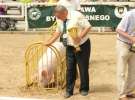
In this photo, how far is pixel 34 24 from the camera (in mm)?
16750

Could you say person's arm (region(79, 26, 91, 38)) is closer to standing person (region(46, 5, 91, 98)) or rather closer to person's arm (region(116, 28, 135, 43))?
standing person (region(46, 5, 91, 98))

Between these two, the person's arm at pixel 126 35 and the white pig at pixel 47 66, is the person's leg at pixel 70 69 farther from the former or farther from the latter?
the person's arm at pixel 126 35

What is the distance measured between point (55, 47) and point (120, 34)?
175cm

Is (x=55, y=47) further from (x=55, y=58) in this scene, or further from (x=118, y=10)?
(x=118, y=10)

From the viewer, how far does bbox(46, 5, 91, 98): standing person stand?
803cm

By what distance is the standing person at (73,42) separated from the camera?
316 inches

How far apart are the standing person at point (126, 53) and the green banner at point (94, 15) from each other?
29.0ft

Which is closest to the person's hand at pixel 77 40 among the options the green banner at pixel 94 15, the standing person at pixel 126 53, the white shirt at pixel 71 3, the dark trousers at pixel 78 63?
the dark trousers at pixel 78 63

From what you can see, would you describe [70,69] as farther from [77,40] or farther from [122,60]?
[122,60]

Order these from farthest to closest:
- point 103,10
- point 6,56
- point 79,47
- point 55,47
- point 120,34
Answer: point 103,10 < point 6,56 < point 55,47 < point 79,47 < point 120,34

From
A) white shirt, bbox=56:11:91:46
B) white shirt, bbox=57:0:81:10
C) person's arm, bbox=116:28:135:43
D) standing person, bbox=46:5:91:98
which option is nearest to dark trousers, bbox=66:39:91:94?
standing person, bbox=46:5:91:98

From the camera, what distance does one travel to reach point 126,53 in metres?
7.51

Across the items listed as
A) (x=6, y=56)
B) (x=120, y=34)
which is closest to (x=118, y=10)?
(x=6, y=56)

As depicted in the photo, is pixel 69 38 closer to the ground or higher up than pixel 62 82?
higher up
